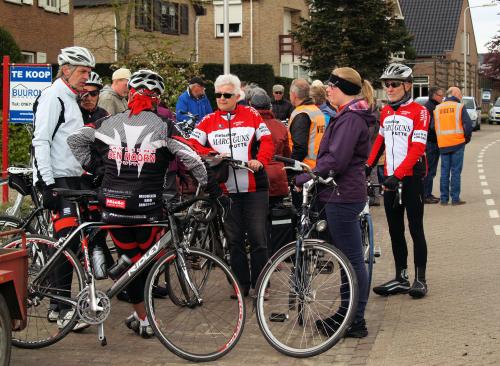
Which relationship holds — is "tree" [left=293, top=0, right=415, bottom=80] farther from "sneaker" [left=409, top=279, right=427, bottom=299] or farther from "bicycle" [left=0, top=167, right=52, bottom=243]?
"bicycle" [left=0, top=167, right=52, bottom=243]

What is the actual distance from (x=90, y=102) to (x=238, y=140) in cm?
139

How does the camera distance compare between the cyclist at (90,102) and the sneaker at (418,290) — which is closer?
the cyclist at (90,102)

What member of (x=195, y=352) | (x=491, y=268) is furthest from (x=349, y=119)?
(x=491, y=268)

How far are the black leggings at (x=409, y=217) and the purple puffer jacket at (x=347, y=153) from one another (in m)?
1.49

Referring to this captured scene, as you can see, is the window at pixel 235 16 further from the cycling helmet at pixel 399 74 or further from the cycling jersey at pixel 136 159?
the cycling jersey at pixel 136 159

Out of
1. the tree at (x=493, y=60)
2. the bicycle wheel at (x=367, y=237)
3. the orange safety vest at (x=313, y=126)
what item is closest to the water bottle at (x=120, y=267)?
the bicycle wheel at (x=367, y=237)

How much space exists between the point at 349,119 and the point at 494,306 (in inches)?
91.5

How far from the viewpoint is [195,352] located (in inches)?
244

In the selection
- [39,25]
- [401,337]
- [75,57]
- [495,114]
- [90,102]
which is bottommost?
[401,337]

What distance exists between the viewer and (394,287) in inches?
331

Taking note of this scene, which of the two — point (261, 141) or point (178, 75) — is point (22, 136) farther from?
point (261, 141)

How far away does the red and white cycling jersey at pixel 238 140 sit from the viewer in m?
7.66

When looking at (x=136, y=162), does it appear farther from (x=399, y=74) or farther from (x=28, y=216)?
(x=399, y=74)

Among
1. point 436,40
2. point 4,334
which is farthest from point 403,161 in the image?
point 436,40
